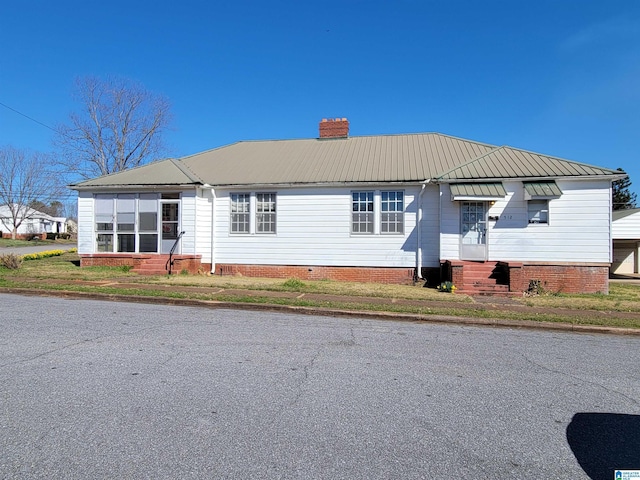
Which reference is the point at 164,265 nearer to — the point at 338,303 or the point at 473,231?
the point at 338,303

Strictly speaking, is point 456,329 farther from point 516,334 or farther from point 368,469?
point 368,469

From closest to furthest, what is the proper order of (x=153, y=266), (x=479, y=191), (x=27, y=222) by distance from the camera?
1. (x=479, y=191)
2. (x=153, y=266)
3. (x=27, y=222)

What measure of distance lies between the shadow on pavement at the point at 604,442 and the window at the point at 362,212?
11.2m

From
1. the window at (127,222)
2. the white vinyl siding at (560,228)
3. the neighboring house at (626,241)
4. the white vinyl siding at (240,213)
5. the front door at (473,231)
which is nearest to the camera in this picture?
the white vinyl siding at (560,228)

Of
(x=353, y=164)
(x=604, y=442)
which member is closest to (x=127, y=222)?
(x=353, y=164)

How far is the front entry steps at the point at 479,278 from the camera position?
1253 cm

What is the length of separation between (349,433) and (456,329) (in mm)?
5017

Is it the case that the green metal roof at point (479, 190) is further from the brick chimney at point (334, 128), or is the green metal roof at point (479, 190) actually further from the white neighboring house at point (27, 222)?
the white neighboring house at point (27, 222)

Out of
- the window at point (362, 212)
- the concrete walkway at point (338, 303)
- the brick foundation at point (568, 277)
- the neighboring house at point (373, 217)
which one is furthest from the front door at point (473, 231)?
the window at point (362, 212)

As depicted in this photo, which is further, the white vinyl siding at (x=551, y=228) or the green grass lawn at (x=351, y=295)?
the white vinyl siding at (x=551, y=228)

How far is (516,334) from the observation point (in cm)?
755

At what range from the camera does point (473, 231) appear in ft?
46.0

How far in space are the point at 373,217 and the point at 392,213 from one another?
69cm

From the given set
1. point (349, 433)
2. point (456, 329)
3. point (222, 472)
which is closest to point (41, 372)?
point (222, 472)
